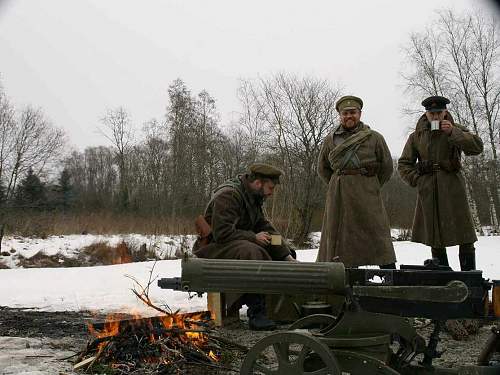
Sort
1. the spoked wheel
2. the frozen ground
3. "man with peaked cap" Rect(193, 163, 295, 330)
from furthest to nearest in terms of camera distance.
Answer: "man with peaked cap" Rect(193, 163, 295, 330), the frozen ground, the spoked wheel

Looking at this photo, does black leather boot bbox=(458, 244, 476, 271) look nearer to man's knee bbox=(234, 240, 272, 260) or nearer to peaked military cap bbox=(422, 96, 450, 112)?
peaked military cap bbox=(422, 96, 450, 112)

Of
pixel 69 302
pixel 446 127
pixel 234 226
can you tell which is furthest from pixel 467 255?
pixel 69 302

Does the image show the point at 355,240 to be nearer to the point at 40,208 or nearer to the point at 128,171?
the point at 40,208

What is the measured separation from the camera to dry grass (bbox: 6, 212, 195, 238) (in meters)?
19.8

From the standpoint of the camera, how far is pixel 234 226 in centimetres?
437

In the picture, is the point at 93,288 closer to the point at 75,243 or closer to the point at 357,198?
the point at 357,198

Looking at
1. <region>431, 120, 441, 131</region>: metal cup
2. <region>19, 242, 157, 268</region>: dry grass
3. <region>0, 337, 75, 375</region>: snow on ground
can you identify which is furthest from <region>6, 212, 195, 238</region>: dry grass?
<region>431, 120, 441, 131</region>: metal cup

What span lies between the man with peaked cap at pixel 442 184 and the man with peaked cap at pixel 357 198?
0.99ft

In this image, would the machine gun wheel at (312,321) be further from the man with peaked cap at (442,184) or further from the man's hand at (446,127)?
the man's hand at (446,127)

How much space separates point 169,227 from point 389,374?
1891 centimetres

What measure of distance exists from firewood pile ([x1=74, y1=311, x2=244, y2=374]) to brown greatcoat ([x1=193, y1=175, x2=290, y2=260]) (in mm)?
713

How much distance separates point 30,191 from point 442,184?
25.4m

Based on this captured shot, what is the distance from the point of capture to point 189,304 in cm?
563

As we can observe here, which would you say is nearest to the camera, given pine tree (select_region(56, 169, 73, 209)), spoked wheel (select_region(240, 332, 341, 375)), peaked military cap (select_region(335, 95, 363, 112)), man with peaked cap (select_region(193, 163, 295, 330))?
spoked wheel (select_region(240, 332, 341, 375))
